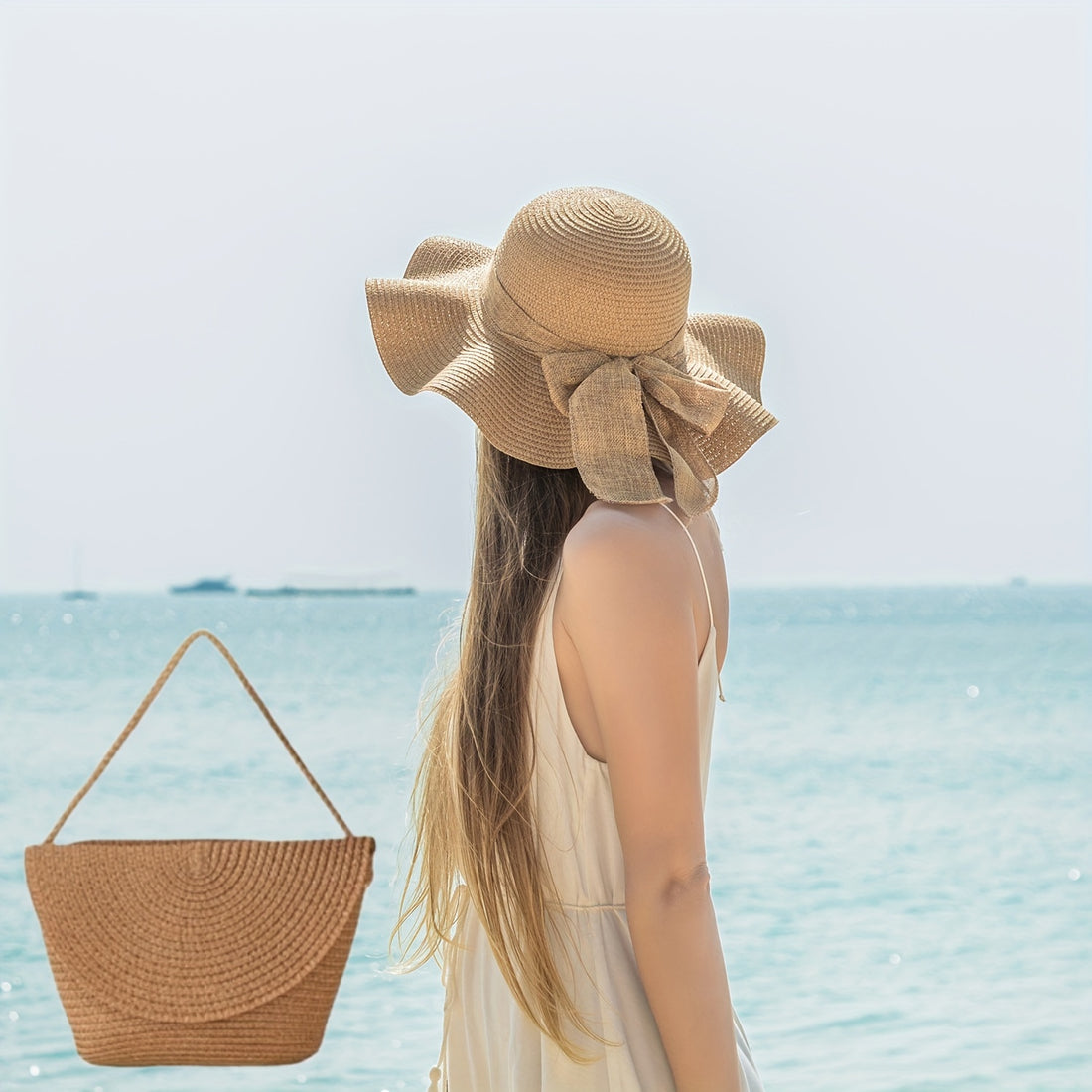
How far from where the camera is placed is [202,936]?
1.49m

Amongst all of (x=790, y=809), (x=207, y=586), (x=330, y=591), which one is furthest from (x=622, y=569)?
(x=207, y=586)

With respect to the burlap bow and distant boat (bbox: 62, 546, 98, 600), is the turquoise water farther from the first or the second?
distant boat (bbox: 62, 546, 98, 600)

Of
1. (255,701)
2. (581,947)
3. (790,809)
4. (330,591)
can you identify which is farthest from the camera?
(330,591)

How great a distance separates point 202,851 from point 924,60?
21255 mm

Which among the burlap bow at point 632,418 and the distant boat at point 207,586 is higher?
the burlap bow at point 632,418

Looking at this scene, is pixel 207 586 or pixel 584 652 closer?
pixel 584 652

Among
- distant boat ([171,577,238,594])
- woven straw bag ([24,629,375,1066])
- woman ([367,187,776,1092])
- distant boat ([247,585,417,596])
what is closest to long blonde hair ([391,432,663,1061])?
woman ([367,187,776,1092])

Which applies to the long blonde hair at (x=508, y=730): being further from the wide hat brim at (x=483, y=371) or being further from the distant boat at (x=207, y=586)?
the distant boat at (x=207, y=586)

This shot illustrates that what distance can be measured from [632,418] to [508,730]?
0.99ft

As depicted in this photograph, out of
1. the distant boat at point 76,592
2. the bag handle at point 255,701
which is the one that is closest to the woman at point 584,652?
the bag handle at point 255,701

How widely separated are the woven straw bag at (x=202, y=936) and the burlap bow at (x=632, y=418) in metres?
0.63

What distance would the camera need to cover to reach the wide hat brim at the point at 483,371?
110cm

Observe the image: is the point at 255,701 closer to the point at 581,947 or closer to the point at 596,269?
the point at 581,947

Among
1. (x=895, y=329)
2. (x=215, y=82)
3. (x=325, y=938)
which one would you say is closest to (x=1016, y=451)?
(x=895, y=329)
